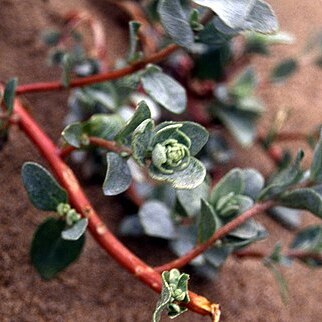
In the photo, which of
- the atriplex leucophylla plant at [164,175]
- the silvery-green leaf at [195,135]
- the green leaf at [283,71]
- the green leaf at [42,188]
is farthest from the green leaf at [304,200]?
the green leaf at [283,71]

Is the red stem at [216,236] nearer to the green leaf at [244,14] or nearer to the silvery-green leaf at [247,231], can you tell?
the silvery-green leaf at [247,231]

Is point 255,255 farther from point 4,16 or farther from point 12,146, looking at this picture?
point 4,16

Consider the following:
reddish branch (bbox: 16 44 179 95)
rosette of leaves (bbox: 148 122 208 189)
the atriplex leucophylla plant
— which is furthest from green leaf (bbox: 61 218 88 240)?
reddish branch (bbox: 16 44 179 95)

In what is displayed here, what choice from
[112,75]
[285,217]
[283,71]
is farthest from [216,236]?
[283,71]

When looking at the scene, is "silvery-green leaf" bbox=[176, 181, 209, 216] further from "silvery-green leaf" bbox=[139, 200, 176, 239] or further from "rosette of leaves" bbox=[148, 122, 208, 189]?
"rosette of leaves" bbox=[148, 122, 208, 189]

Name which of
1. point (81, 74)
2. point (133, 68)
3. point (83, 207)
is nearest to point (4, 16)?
point (81, 74)

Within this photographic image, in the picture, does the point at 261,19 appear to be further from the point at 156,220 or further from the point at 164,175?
the point at 156,220
